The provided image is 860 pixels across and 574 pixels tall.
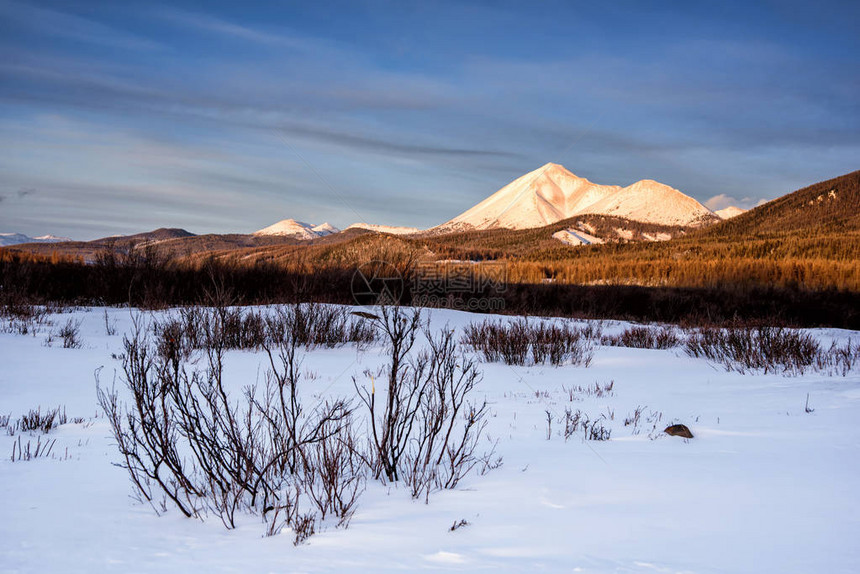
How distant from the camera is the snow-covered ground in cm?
180

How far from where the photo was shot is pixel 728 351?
8719 millimetres

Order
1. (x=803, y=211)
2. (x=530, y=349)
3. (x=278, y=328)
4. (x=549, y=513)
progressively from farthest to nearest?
1. (x=803, y=211)
2. (x=278, y=328)
3. (x=530, y=349)
4. (x=549, y=513)

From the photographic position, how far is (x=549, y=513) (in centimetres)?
228

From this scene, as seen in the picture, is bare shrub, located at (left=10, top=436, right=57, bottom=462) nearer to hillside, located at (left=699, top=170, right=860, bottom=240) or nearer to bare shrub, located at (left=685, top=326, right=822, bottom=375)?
bare shrub, located at (left=685, top=326, right=822, bottom=375)

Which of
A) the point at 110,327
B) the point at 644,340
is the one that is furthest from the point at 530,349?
the point at 110,327

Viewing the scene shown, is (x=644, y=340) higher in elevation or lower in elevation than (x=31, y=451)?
higher

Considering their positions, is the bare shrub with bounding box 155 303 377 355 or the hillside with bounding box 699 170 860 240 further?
the hillside with bounding box 699 170 860 240

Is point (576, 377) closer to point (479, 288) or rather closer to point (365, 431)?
point (365, 431)

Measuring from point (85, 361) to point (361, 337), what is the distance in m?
4.94

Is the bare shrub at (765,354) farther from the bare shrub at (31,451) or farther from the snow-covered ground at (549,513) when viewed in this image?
the bare shrub at (31,451)

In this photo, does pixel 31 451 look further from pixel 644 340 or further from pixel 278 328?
pixel 644 340

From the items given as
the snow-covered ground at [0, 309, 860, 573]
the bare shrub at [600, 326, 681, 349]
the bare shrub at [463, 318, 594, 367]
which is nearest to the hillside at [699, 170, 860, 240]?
the bare shrub at [600, 326, 681, 349]

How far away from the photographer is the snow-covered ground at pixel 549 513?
180 cm

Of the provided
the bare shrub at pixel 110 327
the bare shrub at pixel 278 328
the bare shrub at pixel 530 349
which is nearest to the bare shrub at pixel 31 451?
the bare shrub at pixel 278 328
